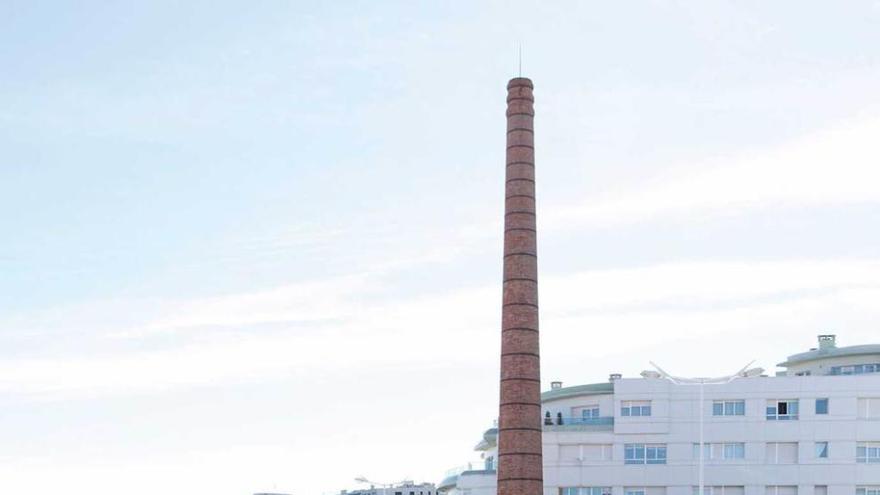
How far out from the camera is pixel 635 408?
298 feet

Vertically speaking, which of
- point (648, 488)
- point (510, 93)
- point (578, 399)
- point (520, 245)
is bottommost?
point (648, 488)

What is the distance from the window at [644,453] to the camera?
294 feet

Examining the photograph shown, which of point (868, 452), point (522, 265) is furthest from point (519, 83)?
point (868, 452)

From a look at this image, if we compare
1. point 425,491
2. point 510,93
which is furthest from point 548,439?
point 425,491

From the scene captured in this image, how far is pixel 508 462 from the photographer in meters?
73.6

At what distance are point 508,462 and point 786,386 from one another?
2387 cm

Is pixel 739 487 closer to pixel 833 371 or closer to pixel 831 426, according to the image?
pixel 831 426

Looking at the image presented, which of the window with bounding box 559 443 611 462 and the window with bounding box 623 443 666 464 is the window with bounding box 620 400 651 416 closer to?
the window with bounding box 623 443 666 464

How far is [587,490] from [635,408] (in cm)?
645

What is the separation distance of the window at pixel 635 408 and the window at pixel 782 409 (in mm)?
8009

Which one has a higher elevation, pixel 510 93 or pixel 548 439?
pixel 510 93

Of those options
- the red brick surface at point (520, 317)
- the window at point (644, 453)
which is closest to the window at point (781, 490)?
the window at point (644, 453)

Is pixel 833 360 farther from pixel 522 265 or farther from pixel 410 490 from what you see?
pixel 410 490

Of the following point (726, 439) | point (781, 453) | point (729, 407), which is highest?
point (729, 407)
